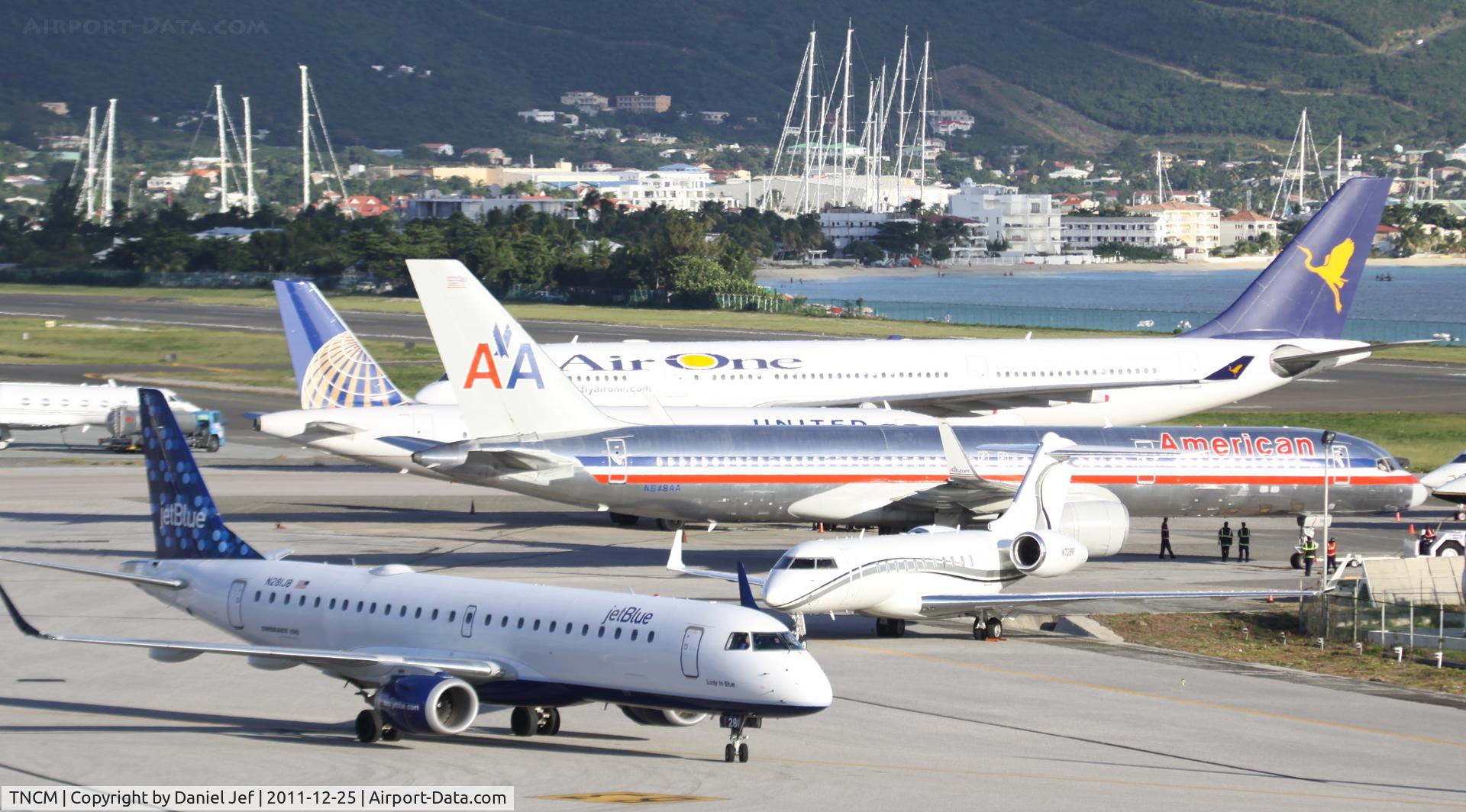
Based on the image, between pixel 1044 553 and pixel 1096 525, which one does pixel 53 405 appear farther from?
pixel 1044 553

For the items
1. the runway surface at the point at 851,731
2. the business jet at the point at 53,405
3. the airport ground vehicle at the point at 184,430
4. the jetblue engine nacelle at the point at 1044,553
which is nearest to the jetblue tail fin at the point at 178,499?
the runway surface at the point at 851,731

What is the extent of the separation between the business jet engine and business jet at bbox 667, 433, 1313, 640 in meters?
7.92

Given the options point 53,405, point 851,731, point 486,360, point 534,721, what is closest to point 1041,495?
A: point 851,731

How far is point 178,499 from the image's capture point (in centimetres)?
3325

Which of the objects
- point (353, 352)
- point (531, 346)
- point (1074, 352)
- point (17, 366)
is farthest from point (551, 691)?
Answer: point (17, 366)

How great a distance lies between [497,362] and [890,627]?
13.4m

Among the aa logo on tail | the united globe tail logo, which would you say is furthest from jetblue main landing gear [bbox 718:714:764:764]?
the united globe tail logo

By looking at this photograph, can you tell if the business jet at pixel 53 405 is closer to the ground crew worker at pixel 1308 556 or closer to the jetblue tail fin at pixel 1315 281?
the jetblue tail fin at pixel 1315 281

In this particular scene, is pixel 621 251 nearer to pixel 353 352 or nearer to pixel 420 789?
pixel 353 352

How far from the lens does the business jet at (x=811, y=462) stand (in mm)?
47344

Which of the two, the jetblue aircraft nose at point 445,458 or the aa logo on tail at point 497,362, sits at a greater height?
the aa logo on tail at point 497,362

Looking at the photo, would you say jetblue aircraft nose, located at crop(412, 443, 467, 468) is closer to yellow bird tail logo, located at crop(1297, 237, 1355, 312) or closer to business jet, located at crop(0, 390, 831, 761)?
business jet, located at crop(0, 390, 831, 761)

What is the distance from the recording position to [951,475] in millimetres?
49094

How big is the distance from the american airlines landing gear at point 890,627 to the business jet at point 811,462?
7675 mm
